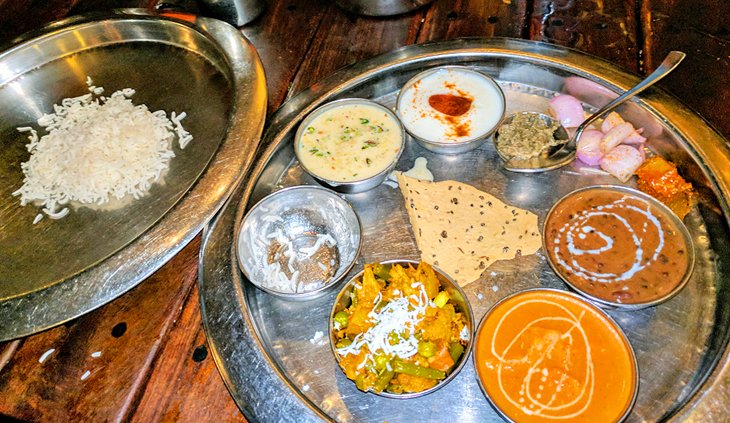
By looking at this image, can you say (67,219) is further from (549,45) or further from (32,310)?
(549,45)

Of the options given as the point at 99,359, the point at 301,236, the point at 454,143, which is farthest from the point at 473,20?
the point at 99,359

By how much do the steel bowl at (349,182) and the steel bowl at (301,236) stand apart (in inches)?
3.8

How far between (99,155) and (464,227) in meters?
1.91

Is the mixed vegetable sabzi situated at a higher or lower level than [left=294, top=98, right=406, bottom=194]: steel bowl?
lower

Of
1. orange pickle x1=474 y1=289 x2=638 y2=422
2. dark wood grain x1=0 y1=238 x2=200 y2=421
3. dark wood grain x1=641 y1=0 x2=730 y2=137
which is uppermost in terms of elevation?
dark wood grain x1=641 y1=0 x2=730 y2=137

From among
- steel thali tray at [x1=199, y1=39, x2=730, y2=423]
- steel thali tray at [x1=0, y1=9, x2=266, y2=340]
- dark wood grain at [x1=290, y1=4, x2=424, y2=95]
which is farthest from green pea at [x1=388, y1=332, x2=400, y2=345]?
dark wood grain at [x1=290, y1=4, x2=424, y2=95]

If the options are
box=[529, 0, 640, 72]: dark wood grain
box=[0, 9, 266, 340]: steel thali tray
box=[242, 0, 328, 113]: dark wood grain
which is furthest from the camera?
box=[242, 0, 328, 113]: dark wood grain

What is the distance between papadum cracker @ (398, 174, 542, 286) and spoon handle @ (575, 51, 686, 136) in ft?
1.73

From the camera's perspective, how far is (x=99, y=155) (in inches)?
100

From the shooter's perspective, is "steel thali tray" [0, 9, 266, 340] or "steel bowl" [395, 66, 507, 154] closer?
"steel thali tray" [0, 9, 266, 340]

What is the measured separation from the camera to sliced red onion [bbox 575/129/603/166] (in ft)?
7.44

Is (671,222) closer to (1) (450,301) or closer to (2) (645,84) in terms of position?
(2) (645,84)

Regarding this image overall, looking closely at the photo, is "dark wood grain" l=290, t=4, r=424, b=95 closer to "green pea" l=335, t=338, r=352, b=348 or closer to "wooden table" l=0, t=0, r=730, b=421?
"wooden table" l=0, t=0, r=730, b=421

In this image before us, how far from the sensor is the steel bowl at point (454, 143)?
2.30 m
